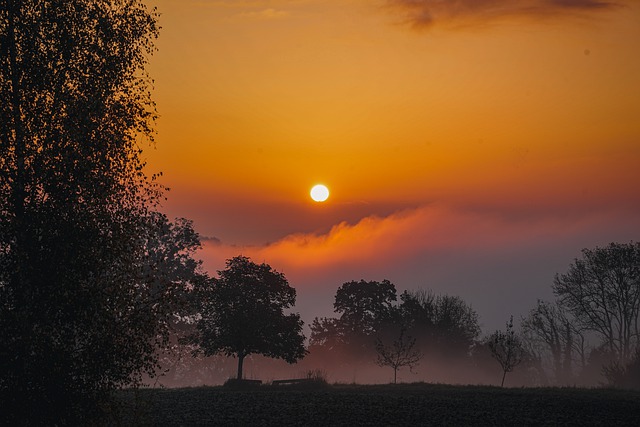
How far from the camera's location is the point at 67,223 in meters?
22.0

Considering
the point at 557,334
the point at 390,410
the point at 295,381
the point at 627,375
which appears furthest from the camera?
the point at 557,334

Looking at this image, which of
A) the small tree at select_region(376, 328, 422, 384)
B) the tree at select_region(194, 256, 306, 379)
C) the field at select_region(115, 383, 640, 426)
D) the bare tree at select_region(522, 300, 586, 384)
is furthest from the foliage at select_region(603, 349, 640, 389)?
the bare tree at select_region(522, 300, 586, 384)

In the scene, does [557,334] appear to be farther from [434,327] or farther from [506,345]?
[506,345]

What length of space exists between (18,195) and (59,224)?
71.4 inches

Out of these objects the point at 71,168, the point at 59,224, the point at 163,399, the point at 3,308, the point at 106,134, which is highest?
the point at 106,134

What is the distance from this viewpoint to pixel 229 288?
64125 millimetres

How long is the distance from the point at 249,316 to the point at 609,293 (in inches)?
2091

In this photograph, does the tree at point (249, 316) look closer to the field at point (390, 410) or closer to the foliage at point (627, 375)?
the field at point (390, 410)

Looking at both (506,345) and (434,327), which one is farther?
(434,327)

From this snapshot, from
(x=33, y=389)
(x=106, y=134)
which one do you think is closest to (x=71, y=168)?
(x=106, y=134)

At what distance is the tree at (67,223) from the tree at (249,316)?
1539 inches

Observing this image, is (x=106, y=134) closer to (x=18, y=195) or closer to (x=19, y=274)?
(x=18, y=195)

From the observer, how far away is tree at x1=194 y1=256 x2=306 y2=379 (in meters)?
62.3

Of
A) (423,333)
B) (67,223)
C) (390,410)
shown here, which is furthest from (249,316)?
(423,333)
